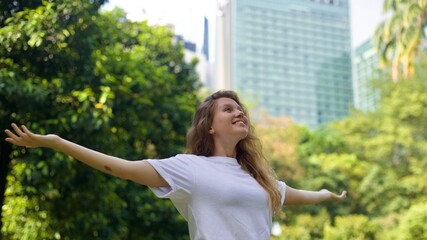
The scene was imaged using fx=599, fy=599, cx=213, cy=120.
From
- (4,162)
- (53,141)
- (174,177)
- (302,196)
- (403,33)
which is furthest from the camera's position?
(403,33)

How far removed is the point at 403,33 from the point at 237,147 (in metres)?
10.1

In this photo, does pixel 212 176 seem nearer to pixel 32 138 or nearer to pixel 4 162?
pixel 32 138

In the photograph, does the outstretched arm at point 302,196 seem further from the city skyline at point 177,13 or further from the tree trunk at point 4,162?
the city skyline at point 177,13

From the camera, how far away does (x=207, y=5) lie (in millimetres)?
8680

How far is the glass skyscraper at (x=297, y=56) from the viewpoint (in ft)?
225

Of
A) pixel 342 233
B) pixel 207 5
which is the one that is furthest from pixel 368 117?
pixel 207 5

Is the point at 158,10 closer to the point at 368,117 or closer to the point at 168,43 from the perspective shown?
the point at 168,43

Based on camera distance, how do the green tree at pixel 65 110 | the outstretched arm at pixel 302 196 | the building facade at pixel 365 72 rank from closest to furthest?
1. the outstretched arm at pixel 302 196
2. the green tree at pixel 65 110
3. the building facade at pixel 365 72

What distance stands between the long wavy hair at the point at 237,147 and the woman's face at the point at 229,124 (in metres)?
0.03

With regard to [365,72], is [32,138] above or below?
below

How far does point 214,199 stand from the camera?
6.23 ft

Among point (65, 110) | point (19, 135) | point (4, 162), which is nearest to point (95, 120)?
point (65, 110)

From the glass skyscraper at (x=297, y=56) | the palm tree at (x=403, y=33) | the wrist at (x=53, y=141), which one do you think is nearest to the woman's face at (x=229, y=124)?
the wrist at (x=53, y=141)

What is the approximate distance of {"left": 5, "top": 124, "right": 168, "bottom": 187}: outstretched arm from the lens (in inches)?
72.2
